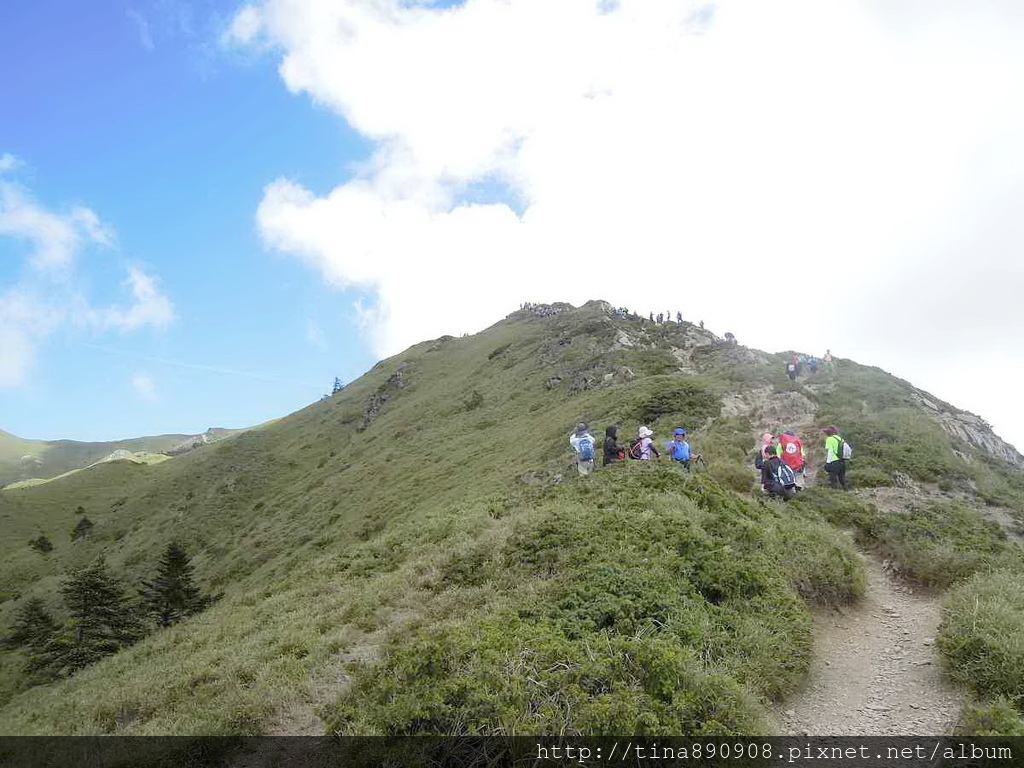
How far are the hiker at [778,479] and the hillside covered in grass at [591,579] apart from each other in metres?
0.81

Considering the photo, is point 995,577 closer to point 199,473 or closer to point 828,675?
point 828,675

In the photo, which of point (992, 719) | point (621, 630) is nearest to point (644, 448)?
point (621, 630)

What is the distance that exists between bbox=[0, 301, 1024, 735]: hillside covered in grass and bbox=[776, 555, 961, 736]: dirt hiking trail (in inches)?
16.2

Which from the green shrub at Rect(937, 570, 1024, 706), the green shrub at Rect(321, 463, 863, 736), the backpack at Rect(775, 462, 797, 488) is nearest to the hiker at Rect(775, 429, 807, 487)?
the backpack at Rect(775, 462, 797, 488)

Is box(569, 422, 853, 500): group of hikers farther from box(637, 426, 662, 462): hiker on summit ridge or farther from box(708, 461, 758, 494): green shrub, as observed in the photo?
box(708, 461, 758, 494): green shrub

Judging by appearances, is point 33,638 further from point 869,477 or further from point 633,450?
point 869,477

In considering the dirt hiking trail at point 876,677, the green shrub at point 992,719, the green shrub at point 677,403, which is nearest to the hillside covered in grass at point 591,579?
the green shrub at point 677,403

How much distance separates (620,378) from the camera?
38.7 m

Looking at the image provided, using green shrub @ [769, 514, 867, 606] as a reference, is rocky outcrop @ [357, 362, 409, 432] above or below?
above

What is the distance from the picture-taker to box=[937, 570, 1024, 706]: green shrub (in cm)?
718

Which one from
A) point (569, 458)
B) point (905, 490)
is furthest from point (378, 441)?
point (905, 490)

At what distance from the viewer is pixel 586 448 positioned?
2009 cm

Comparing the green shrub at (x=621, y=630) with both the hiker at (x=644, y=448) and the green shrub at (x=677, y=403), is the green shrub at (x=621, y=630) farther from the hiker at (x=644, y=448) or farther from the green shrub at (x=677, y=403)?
the green shrub at (x=677, y=403)

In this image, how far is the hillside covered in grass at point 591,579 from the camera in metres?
7.26
